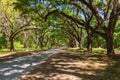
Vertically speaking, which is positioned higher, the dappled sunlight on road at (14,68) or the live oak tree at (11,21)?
the live oak tree at (11,21)

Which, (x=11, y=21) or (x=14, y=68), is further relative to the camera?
(x=11, y=21)

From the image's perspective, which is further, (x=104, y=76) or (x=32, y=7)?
(x=32, y=7)

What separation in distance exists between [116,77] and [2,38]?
72.5 m

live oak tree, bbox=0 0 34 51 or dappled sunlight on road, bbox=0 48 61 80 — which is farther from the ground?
live oak tree, bbox=0 0 34 51

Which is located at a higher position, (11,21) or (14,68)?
(11,21)

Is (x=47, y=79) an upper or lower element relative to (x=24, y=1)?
lower

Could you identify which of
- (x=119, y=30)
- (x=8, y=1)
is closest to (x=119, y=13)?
(x=8, y=1)

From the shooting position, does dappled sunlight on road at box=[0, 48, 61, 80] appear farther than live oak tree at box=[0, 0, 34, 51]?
No

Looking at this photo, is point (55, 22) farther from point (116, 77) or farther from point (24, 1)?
point (116, 77)

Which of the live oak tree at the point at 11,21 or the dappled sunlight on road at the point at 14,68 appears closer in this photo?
the dappled sunlight on road at the point at 14,68

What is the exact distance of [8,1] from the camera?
3800cm

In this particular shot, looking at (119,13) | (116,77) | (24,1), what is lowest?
(116,77)

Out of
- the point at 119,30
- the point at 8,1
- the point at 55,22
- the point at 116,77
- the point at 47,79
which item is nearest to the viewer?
the point at 47,79

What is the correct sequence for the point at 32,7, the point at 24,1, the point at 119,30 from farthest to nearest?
the point at 119,30
the point at 32,7
the point at 24,1
